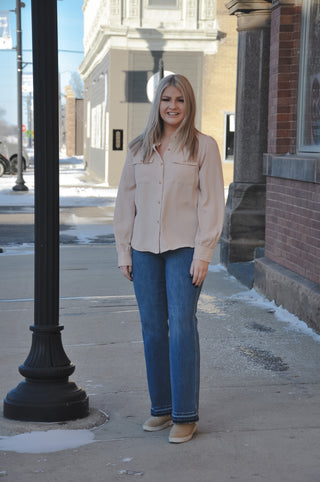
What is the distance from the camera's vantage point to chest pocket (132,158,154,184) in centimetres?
402

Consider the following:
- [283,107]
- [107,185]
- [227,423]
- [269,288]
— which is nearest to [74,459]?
[227,423]

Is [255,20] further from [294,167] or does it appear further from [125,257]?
[125,257]

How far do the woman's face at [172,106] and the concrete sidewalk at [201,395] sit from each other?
5.46 ft

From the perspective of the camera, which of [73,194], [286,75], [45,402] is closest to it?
[45,402]

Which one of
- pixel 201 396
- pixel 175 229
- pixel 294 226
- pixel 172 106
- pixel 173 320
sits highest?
pixel 172 106

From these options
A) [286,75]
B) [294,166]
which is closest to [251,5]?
[286,75]

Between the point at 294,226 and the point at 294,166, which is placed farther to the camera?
the point at 294,226

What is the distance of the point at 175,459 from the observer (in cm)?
376

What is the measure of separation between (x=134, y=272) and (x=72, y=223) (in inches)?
478

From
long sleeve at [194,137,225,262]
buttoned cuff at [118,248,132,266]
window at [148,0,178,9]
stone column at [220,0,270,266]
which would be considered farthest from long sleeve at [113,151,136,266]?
window at [148,0,178,9]

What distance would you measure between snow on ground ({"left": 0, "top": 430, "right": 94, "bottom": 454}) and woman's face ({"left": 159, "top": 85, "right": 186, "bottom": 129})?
1708 millimetres

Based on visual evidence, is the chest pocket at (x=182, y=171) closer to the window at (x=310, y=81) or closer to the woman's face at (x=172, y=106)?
the woman's face at (x=172, y=106)

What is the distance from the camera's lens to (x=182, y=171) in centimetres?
396

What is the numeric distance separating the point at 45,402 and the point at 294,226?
3.65 meters
